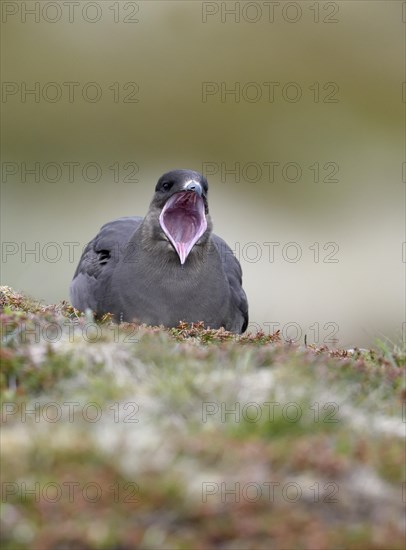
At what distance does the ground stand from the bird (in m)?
3.32

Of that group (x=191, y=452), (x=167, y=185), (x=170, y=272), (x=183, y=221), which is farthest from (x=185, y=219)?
(x=191, y=452)

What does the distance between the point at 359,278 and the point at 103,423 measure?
15.4m

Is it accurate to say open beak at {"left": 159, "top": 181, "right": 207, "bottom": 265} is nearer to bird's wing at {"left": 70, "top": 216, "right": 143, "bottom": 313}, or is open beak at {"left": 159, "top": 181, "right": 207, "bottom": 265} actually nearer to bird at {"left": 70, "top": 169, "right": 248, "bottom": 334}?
bird at {"left": 70, "top": 169, "right": 248, "bottom": 334}

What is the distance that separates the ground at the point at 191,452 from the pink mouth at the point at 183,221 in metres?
3.60

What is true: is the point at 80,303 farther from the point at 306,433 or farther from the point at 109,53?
the point at 109,53

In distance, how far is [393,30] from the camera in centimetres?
2505

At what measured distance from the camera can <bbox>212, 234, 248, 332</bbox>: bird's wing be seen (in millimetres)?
9641

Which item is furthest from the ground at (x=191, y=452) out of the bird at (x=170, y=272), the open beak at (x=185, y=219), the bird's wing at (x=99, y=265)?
the bird's wing at (x=99, y=265)

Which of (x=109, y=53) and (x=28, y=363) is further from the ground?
(x=109, y=53)

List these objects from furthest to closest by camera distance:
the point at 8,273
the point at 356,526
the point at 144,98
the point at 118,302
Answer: the point at 144,98 < the point at 8,273 < the point at 118,302 < the point at 356,526

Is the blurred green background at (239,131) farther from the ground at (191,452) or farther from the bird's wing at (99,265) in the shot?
the ground at (191,452)

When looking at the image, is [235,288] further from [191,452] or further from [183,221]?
[191,452]

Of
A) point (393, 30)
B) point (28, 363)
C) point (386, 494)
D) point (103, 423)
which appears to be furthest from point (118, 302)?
point (393, 30)

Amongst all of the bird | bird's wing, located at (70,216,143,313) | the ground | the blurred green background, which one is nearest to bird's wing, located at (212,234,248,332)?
the bird
